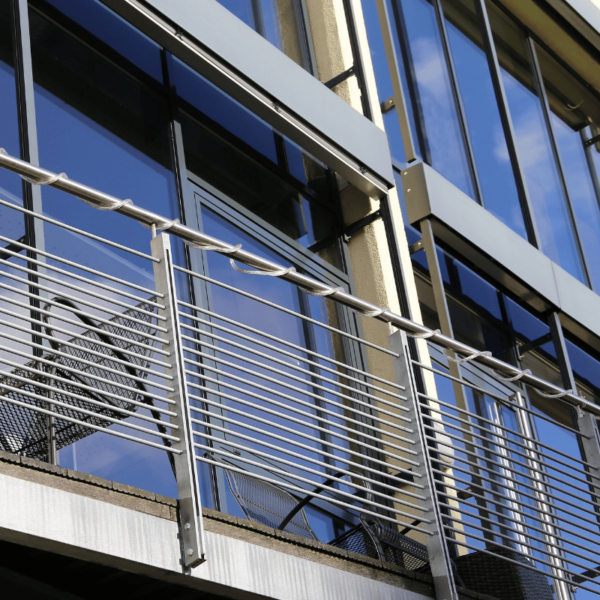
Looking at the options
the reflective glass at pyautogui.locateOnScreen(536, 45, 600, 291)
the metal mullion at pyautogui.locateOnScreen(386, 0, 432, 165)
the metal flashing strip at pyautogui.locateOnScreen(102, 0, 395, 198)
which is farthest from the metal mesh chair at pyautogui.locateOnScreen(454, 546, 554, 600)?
the reflective glass at pyautogui.locateOnScreen(536, 45, 600, 291)

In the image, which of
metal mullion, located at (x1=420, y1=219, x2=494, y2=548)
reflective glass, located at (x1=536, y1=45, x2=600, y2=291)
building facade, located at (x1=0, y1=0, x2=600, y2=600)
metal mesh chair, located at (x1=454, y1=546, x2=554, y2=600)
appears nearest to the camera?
building facade, located at (x1=0, y1=0, x2=600, y2=600)

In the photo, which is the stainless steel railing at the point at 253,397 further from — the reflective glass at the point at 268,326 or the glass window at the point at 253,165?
the glass window at the point at 253,165

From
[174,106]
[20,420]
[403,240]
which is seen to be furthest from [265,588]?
[403,240]

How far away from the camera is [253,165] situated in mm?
8367

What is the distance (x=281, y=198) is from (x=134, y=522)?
5.19 metres

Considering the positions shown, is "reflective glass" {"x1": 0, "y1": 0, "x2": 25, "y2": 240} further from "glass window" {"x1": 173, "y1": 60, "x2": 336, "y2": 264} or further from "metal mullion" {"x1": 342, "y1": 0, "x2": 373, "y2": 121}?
"metal mullion" {"x1": 342, "y1": 0, "x2": 373, "y2": 121}

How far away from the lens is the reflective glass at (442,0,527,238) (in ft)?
33.7

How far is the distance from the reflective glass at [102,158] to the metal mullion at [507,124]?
4.29m

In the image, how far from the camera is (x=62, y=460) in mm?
5668

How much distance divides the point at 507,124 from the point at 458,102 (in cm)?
69

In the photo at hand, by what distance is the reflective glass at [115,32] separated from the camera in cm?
705

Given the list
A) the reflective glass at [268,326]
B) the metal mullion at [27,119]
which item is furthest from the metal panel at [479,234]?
the metal mullion at [27,119]

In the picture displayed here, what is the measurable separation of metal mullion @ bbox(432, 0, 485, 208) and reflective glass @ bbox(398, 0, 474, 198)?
5cm

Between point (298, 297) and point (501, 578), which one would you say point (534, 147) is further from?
point (501, 578)
